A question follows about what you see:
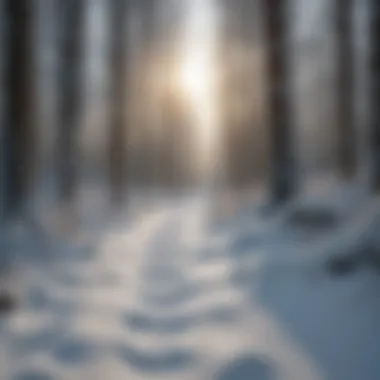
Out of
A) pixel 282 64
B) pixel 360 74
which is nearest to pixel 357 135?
pixel 360 74

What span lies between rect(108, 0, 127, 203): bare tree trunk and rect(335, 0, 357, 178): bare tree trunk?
5.62 meters

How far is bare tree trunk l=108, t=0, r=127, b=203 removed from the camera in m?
13.8

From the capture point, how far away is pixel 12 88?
9.66 m

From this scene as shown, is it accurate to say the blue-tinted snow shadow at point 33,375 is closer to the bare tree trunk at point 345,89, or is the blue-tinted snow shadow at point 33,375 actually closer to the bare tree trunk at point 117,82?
the bare tree trunk at point 345,89

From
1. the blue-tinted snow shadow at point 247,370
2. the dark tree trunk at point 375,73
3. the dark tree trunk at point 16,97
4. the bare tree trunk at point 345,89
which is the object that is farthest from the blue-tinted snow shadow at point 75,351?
the bare tree trunk at point 345,89

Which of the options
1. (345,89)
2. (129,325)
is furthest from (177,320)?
(345,89)

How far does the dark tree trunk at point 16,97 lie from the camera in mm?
9531

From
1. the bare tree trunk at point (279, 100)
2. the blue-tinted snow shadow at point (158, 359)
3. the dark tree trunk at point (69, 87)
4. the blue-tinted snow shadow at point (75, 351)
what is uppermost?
the dark tree trunk at point (69, 87)

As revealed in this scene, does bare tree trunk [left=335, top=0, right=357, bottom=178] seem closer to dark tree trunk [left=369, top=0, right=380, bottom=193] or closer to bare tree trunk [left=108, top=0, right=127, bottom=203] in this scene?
dark tree trunk [left=369, top=0, right=380, bottom=193]

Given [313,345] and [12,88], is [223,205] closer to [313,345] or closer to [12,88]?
[12,88]

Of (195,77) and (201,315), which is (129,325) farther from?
(195,77)

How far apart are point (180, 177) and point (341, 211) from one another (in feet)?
52.8

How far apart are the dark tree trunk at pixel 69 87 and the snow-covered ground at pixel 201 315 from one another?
6.25 metres

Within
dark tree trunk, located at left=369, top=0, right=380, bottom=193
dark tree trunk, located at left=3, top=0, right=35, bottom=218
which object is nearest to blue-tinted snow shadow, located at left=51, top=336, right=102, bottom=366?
dark tree trunk, located at left=369, top=0, right=380, bottom=193
